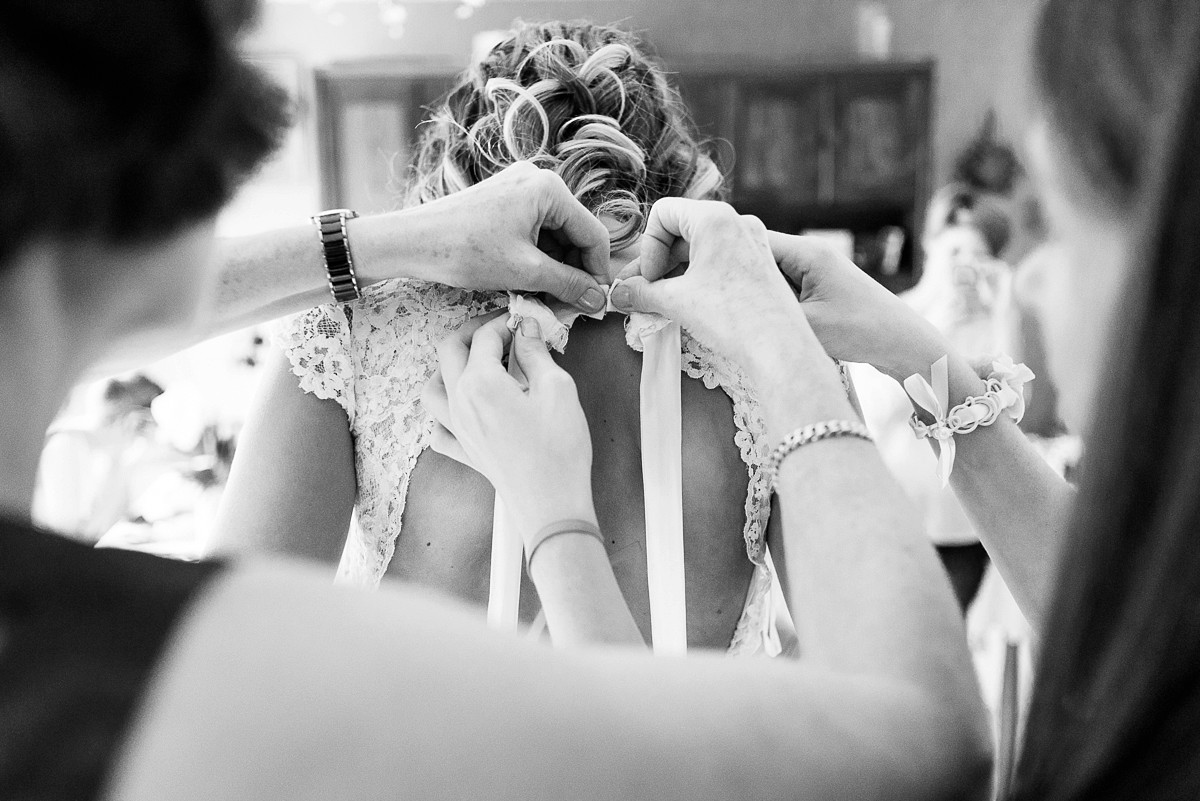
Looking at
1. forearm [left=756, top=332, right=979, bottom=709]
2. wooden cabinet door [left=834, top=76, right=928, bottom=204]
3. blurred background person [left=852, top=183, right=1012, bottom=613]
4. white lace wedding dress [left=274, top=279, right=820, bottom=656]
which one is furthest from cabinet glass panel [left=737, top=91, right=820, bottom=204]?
forearm [left=756, top=332, right=979, bottom=709]

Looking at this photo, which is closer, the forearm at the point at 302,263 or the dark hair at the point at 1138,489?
the dark hair at the point at 1138,489

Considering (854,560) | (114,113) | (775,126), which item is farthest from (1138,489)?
(775,126)

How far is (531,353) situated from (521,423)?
0.12 m

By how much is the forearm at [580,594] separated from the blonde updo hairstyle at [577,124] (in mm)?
493

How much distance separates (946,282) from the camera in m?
3.15

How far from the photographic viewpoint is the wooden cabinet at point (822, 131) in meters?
5.72

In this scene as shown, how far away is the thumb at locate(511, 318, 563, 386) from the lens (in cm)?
88

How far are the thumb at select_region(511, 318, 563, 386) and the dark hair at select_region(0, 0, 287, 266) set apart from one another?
392mm

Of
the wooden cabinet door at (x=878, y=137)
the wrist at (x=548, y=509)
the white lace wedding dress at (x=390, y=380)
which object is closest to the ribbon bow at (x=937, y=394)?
the white lace wedding dress at (x=390, y=380)

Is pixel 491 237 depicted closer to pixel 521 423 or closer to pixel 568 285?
pixel 568 285

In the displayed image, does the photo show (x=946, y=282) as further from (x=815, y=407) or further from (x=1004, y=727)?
(x=815, y=407)

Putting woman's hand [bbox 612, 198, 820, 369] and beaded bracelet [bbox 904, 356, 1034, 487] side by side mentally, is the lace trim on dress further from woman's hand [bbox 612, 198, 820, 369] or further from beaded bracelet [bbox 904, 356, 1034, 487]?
beaded bracelet [bbox 904, 356, 1034, 487]

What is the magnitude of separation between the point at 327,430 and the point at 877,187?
5.30 meters

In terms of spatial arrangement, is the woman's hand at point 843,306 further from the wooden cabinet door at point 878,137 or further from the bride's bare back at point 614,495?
the wooden cabinet door at point 878,137
